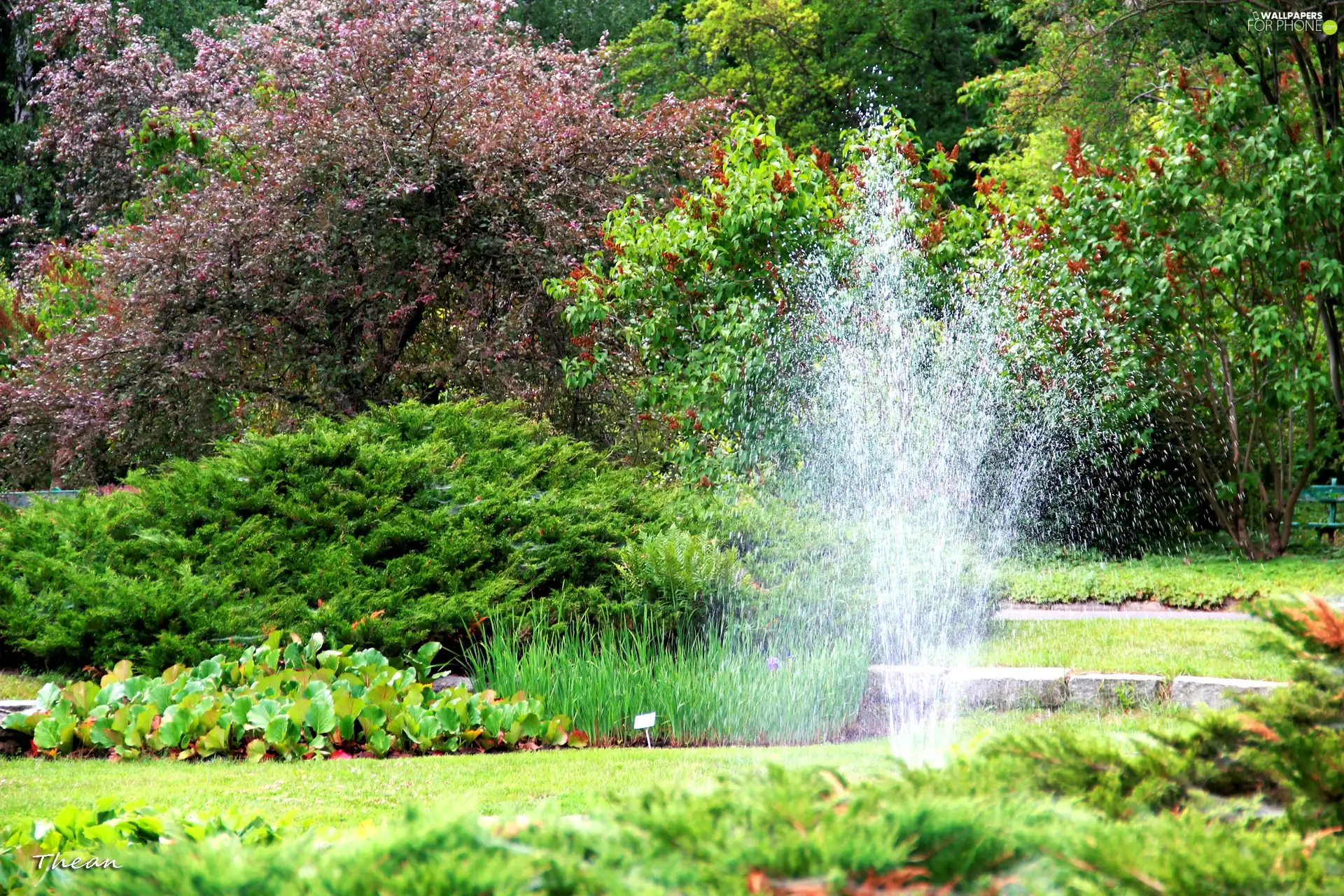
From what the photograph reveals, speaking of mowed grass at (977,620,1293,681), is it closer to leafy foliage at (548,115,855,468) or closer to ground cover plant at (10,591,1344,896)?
leafy foliage at (548,115,855,468)

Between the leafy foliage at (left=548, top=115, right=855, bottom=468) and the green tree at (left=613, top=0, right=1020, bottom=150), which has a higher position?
the green tree at (left=613, top=0, right=1020, bottom=150)

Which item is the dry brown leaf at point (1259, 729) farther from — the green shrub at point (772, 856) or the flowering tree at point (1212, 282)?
the flowering tree at point (1212, 282)

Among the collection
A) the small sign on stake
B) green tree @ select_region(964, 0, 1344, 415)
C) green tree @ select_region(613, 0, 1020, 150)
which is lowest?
the small sign on stake

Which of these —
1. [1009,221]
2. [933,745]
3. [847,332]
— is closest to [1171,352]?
[1009,221]

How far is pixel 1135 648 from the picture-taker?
5758 mm

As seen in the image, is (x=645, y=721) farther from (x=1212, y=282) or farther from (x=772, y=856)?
(x=1212, y=282)

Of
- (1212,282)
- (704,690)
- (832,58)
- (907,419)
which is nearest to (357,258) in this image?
(907,419)

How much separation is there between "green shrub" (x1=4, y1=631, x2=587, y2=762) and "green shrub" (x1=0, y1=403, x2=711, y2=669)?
49 centimetres

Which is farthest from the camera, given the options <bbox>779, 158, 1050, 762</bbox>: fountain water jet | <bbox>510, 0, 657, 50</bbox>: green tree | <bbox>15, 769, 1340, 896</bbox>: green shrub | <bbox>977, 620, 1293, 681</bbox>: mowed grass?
<bbox>510, 0, 657, 50</bbox>: green tree

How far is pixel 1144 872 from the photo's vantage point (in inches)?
52.4

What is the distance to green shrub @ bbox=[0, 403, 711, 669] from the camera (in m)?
5.48

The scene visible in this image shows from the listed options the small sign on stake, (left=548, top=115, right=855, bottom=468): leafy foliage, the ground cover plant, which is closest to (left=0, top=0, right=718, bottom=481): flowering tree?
(left=548, top=115, right=855, bottom=468): leafy foliage

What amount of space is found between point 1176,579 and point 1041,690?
340 centimetres

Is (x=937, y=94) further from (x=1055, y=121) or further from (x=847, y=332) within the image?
(x=847, y=332)
